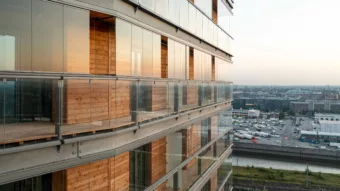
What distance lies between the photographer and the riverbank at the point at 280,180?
37.5 metres

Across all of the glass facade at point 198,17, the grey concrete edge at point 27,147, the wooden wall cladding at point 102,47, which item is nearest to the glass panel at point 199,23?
the glass facade at point 198,17

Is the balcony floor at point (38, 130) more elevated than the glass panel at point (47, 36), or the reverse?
the glass panel at point (47, 36)

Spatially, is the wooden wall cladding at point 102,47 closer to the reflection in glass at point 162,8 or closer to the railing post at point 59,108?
the railing post at point 59,108

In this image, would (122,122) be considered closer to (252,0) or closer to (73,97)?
(73,97)

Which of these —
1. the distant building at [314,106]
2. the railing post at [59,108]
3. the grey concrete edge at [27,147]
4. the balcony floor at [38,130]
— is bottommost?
the distant building at [314,106]

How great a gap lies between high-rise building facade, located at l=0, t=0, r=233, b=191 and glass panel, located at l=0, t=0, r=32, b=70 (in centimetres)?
1

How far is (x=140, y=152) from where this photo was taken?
834 centimetres

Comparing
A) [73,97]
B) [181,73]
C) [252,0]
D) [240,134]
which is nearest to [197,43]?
[181,73]

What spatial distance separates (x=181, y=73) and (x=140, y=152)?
389 cm

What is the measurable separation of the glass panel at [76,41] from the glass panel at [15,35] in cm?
74

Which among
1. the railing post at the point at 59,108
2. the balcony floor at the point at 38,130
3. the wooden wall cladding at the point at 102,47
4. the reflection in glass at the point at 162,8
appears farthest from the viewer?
the reflection in glass at the point at 162,8

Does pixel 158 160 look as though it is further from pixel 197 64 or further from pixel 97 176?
pixel 197 64

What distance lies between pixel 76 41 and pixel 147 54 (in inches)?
103

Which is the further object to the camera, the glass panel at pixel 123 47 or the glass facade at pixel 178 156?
the glass facade at pixel 178 156
